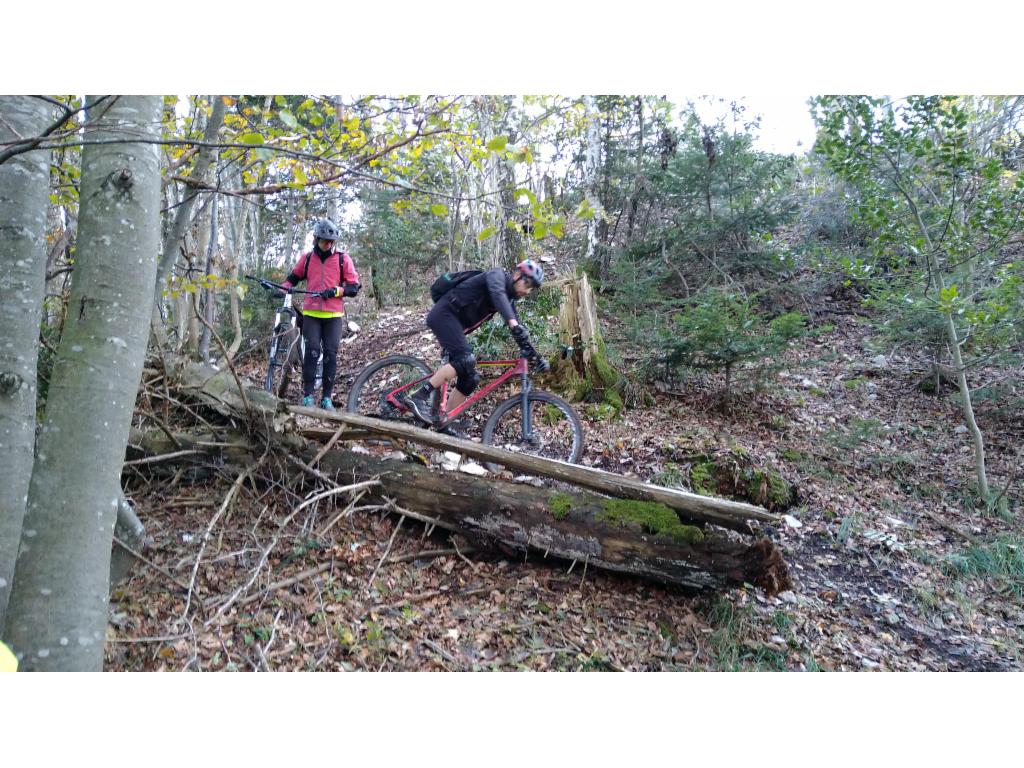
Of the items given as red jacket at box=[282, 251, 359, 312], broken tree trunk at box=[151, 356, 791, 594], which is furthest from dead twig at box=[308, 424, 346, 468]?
red jacket at box=[282, 251, 359, 312]

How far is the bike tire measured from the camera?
5.72 metres

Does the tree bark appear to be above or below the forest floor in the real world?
above

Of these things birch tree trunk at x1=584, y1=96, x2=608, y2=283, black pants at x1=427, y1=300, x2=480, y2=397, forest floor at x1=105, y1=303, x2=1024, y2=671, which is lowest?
forest floor at x1=105, y1=303, x2=1024, y2=671

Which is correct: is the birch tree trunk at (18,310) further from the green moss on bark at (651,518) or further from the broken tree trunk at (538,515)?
the green moss on bark at (651,518)

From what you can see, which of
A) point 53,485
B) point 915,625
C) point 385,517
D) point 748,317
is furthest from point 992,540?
point 53,485

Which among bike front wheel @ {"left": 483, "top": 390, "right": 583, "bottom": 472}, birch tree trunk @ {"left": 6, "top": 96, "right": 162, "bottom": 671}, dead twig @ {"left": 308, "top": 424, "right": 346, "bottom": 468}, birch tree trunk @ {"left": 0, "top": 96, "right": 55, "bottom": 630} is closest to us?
birch tree trunk @ {"left": 6, "top": 96, "right": 162, "bottom": 671}

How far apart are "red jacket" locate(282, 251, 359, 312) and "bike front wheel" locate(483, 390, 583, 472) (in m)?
1.91

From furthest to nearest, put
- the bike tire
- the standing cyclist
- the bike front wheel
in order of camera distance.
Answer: the bike tire, the standing cyclist, the bike front wheel

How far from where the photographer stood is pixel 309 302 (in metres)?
5.43

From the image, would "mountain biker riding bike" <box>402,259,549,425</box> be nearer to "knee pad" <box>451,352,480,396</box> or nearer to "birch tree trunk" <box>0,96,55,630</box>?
"knee pad" <box>451,352,480,396</box>

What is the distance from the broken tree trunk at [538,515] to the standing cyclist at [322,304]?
1.14m

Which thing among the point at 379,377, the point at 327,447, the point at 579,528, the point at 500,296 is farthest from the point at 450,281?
the point at 579,528

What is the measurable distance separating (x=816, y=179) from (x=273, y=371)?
928 cm

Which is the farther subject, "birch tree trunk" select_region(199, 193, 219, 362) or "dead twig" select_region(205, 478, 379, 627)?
"birch tree trunk" select_region(199, 193, 219, 362)
